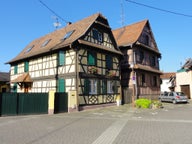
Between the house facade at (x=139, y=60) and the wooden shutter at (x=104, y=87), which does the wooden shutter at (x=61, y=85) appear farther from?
the house facade at (x=139, y=60)

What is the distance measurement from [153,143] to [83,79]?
1143 cm

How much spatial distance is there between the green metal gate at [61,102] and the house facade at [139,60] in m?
8.55

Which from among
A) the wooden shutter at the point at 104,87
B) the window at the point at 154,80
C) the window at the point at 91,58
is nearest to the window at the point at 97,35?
the window at the point at 91,58

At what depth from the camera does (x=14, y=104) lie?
47.2 ft

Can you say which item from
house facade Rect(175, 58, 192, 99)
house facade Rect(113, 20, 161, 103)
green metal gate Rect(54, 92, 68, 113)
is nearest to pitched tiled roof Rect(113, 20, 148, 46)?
house facade Rect(113, 20, 161, 103)

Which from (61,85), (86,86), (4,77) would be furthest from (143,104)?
(4,77)

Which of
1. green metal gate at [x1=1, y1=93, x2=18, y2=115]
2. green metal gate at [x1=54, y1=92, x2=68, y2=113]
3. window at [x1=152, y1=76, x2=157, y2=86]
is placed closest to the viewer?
green metal gate at [x1=1, y1=93, x2=18, y2=115]

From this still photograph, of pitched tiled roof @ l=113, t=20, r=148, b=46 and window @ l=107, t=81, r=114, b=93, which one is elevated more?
pitched tiled roof @ l=113, t=20, r=148, b=46

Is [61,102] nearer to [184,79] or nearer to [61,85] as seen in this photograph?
[61,85]

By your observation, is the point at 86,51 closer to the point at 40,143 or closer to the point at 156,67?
the point at 40,143

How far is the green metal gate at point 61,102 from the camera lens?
15.5 meters

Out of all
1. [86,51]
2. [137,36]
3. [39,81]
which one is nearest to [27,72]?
[39,81]

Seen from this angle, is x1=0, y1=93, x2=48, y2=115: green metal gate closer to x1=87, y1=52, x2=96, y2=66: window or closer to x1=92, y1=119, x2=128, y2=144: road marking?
x1=87, y1=52, x2=96, y2=66: window

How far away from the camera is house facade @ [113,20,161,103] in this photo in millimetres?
24203
